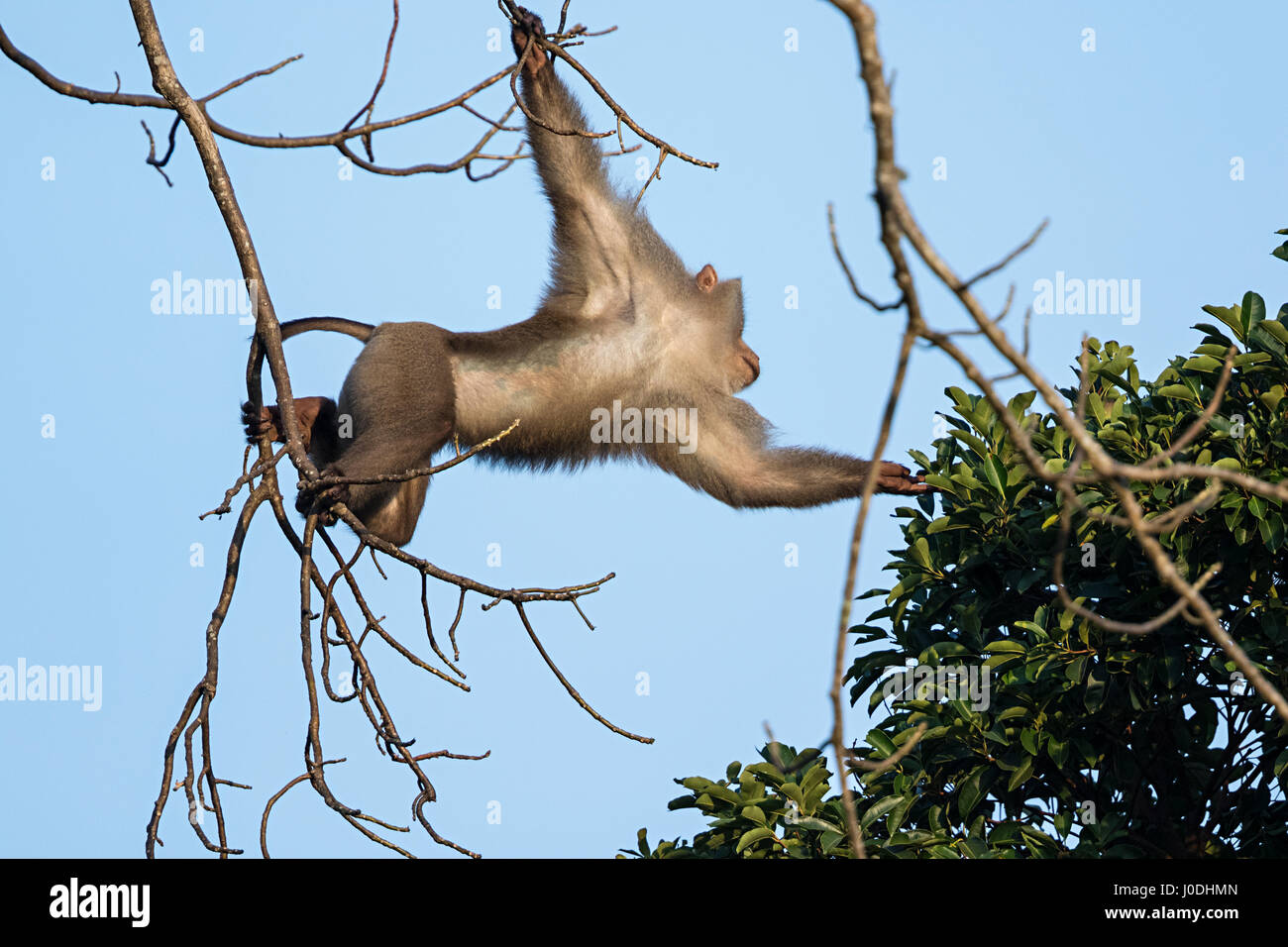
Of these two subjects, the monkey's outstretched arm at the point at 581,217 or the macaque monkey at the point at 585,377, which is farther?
the monkey's outstretched arm at the point at 581,217

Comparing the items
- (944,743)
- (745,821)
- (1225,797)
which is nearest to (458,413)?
(745,821)

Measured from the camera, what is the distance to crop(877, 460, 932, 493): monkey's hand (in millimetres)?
5879

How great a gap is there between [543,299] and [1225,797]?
365cm

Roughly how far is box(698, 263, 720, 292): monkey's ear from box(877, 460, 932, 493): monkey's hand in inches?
46.4

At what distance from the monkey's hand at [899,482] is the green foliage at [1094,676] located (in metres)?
0.11

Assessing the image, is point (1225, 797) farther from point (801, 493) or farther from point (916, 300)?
point (916, 300)

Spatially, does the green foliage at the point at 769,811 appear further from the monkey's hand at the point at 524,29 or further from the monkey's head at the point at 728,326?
the monkey's hand at the point at 524,29

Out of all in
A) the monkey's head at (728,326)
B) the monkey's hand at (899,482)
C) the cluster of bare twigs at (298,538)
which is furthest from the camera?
the monkey's head at (728,326)

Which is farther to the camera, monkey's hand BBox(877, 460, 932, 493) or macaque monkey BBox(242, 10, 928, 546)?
monkey's hand BBox(877, 460, 932, 493)

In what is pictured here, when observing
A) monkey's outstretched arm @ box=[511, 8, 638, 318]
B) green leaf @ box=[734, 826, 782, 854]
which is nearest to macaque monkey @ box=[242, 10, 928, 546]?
monkey's outstretched arm @ box=[511, 8, 638, 318]

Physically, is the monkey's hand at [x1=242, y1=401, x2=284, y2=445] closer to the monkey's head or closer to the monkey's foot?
the monkey's foot

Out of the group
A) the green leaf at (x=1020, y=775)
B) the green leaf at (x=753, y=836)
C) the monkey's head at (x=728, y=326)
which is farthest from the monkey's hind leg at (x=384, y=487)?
the green leaf at (x=1020, y=775)

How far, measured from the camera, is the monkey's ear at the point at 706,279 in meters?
6.11

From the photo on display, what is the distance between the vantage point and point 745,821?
17.8 feet
